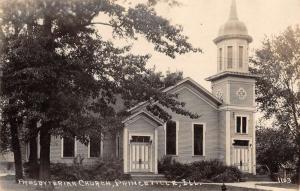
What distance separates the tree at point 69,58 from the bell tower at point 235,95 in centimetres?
1217

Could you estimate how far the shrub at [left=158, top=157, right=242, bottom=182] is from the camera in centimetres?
2655

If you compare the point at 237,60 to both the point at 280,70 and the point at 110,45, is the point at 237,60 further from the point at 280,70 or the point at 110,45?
the point at 110,45

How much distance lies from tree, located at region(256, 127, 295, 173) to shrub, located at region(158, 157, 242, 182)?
5.26 metres

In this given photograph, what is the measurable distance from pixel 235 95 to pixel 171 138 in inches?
184

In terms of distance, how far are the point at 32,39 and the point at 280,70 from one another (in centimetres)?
1988

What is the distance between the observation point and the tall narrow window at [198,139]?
2978cm

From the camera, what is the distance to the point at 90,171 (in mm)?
25250

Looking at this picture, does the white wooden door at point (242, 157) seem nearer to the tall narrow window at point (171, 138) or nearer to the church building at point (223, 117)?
the church building at point (223, 117)

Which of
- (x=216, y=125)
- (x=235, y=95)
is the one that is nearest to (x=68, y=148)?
(x=216, y=125)

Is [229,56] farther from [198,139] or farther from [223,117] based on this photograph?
[198,139]

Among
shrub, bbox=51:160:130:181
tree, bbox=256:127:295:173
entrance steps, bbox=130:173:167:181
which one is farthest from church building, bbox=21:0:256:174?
tree, bbox=256:127:295:173

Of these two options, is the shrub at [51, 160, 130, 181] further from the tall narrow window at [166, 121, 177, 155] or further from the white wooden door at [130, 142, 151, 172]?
the tall narrow window at [166, 121, 177, 155]

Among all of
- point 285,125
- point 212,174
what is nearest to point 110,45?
point 212,174

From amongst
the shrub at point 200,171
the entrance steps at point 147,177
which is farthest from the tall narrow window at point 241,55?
the entrance steps at point 147,177
